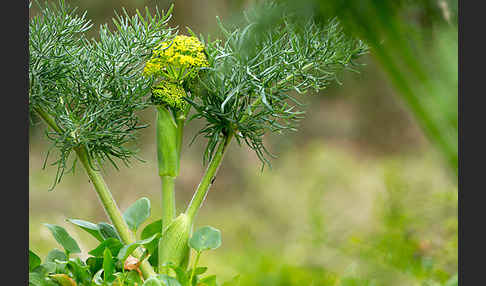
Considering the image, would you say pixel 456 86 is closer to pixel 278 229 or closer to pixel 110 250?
pixel 110 250

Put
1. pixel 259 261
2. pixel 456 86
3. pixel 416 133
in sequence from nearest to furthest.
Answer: pixel 456 86, pixel 259 261, pixel 416 133

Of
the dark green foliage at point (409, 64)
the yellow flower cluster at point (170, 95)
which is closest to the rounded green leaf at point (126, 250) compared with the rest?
the yellow flower cluster at point (170, 95)

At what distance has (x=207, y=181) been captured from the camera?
40cm

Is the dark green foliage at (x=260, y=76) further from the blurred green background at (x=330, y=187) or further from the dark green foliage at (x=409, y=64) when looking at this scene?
the dark green foliage at (x=409, y=64)

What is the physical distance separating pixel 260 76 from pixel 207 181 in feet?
0.31

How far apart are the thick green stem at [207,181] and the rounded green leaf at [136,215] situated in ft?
0.16

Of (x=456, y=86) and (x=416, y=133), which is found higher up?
(x=416, y=133)

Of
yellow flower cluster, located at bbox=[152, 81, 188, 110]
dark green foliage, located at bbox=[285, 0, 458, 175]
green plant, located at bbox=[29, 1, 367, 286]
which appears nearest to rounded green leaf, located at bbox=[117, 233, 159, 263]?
green plant, located at bbox=[29, 1, 367, 286]

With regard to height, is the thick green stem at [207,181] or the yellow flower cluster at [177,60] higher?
the yellow flower cluster at [177,60]

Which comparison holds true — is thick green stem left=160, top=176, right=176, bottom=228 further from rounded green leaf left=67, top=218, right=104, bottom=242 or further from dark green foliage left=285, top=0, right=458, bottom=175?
dark green foliage left=285, top=0, right=458, bottom=175

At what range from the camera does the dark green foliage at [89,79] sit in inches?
14.3

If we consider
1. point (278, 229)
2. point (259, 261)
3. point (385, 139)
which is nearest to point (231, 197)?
point (278, 229)

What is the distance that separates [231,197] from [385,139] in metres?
0.71

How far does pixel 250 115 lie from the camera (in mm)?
383
